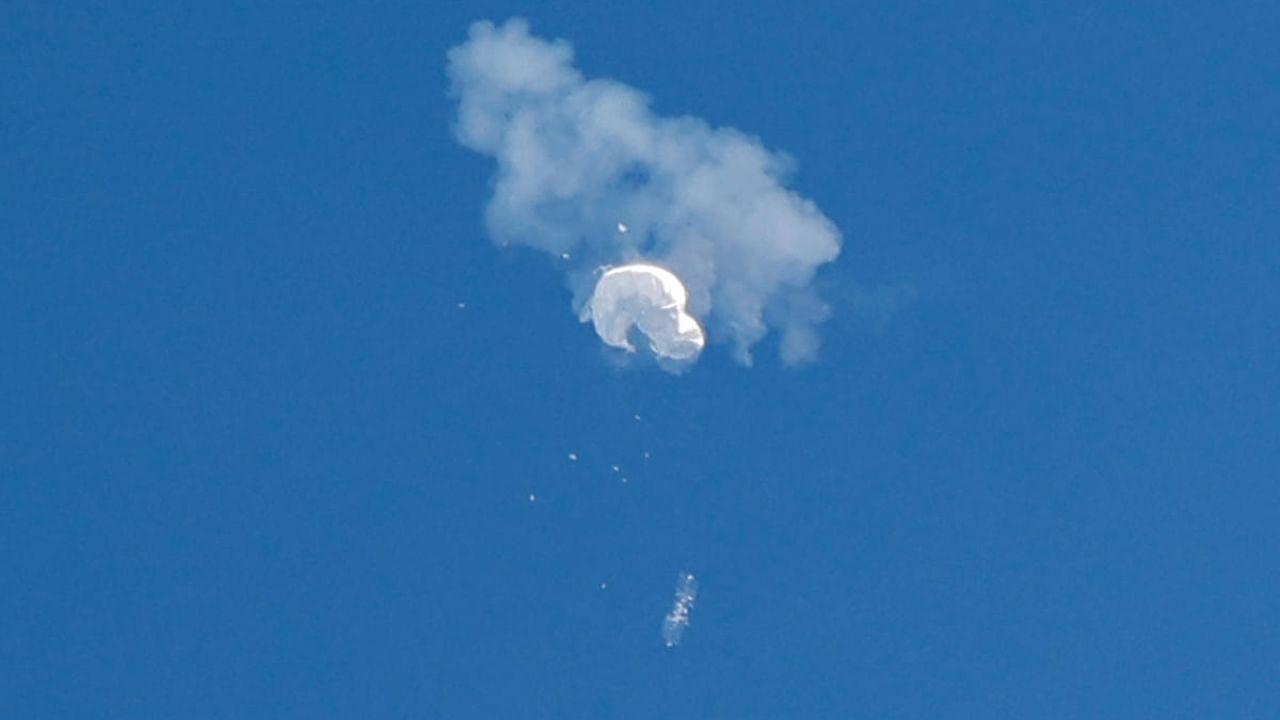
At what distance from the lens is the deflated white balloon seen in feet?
18.4

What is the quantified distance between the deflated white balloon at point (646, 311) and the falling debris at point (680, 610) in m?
1.09

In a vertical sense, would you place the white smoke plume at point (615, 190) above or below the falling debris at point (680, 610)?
above

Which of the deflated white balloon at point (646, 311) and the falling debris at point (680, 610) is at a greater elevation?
the deflated white balloon at point (646, 311)

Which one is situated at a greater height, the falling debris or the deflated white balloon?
the deflated white balloon

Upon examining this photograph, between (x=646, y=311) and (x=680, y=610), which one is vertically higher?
(x=646, y=311)

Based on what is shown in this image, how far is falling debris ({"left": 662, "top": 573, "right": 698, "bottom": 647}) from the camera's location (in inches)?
223

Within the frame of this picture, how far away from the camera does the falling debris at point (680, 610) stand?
5.67m

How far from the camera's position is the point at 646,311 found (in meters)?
5.58

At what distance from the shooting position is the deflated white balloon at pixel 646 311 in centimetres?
559

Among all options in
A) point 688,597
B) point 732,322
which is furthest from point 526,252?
point 688,597

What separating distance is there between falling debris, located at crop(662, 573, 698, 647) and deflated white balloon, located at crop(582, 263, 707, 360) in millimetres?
1090

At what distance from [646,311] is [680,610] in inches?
57.5

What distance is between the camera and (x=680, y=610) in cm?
568

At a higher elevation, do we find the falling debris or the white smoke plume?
the white smoke plume
